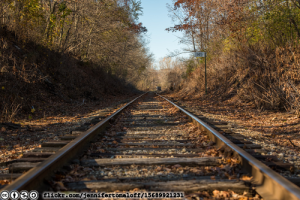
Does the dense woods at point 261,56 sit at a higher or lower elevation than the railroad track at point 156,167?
higher

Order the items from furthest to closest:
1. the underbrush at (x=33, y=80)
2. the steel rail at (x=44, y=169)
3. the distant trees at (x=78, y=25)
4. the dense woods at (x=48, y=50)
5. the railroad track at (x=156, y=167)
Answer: the distant trees at (x=78, y=25) < the dense woods at (x=48, y=50) < the underbrush at (x=33, y=80) < the railroad track at (x=156, y=167) < the steel rail at (x=44, y=169)

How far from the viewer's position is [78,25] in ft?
60.9

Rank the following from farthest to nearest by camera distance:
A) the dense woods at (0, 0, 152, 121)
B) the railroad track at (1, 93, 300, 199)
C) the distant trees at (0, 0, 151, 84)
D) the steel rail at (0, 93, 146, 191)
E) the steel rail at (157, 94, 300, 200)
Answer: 1. the distant trees at (0, 0, 151, 84)
2. the dense woods at (0, 0, 152, 121)
3. the railroad track at (1, 93, 300, 199)
4. the steel rail at (0, 93, 146, 191)
5. the steel rail at (157, 94, 300, 200)

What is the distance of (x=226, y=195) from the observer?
2.36 meters

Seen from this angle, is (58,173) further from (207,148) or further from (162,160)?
(207,148)

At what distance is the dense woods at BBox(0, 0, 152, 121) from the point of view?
28.4 ft

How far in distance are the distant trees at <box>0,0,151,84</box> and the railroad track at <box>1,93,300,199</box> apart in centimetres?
874

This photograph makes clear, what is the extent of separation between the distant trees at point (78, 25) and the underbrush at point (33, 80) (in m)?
0.82

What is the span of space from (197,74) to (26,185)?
1870cm

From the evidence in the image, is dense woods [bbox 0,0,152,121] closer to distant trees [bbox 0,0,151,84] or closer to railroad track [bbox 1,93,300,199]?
distant trees [bbox 0,0,151,84]

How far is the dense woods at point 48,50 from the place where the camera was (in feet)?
28.4

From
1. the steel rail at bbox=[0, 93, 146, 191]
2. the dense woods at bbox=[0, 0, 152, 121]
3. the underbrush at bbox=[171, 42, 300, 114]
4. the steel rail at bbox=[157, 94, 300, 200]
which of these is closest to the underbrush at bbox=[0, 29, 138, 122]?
the dense woods at bbox=[0, 0, 152, 121]

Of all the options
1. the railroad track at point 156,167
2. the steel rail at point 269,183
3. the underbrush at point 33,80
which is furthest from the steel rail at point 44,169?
the underbrush at point 33,80

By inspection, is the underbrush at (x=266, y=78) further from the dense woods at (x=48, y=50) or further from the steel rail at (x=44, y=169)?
the dense woods at (x=48, y=50)
